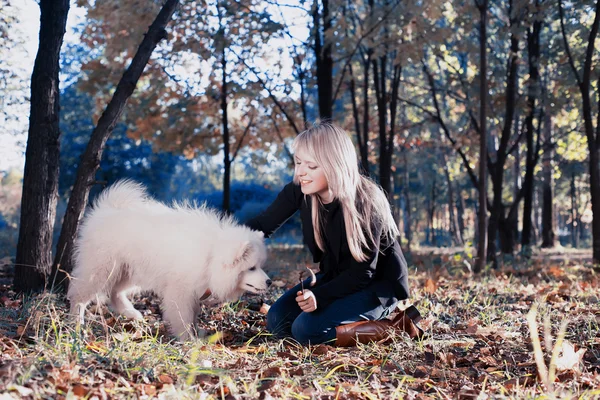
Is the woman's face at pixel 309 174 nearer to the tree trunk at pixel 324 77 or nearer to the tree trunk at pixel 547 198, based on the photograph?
the tree trunk at pixel 324 77

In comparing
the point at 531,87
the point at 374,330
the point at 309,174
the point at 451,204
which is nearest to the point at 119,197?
the point at 309,174

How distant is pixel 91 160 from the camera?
544 centimetres

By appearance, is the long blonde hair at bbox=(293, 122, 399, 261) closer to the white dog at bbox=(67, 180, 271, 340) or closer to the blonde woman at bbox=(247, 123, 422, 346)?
the blonde woman at bbox=(247, 123, 422, 346)

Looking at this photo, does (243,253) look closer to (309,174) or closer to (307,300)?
(307,300)

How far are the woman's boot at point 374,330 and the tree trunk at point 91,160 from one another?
9.14ft

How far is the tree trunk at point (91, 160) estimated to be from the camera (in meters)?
5.43

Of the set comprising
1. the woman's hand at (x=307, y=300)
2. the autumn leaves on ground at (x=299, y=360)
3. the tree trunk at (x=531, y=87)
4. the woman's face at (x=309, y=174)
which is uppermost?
the tree trunk at (x=531, y=87)

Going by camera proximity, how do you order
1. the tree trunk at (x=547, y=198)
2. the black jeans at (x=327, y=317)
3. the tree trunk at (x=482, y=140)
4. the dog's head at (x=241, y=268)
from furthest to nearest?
the tree trunk at (x=547, y=198) < the tree trunk at (x=482, y=140) < the dog's head at (x=241, y=268) < the black jeans at (x=327, y=317)

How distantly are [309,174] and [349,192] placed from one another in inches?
11.4

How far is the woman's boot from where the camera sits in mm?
3910

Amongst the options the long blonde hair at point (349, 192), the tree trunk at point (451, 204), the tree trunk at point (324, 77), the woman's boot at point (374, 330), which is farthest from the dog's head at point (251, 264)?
the tree trunk at point (451, 204)

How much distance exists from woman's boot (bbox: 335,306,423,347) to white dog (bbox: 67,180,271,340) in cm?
66

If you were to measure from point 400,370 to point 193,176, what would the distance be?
4781 cm

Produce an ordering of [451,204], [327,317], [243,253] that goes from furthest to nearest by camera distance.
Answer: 1. [451,204]
2. [243,253]
3. [327,317]
